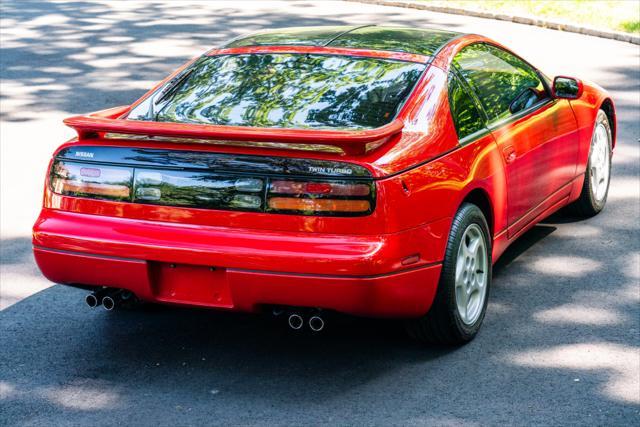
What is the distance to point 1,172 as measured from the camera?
9.09 m

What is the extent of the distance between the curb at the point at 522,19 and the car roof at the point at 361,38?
9.33 meters

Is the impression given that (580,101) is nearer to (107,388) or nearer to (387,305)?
(387,305)

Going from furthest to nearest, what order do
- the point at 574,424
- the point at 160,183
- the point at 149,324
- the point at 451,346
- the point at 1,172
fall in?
1. the point at 1,172
2. the point at 149,324
3. the point at 451,346
4. the point at 160,183
5. the point at 574,424

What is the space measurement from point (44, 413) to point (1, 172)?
468 centimetres

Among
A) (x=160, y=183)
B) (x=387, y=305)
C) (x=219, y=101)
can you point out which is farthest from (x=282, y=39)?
(x=387, y=305)

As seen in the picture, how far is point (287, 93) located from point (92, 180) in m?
1.05

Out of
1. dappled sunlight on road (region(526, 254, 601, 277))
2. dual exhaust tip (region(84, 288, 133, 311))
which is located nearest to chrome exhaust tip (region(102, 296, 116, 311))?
dual exhaust tip (region(84, 288, 133, 311))

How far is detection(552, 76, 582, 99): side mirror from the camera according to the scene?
21.5 feet

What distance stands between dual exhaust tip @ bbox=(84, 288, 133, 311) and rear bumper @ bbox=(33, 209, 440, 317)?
0.16 meters

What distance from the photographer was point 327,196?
4.72 m

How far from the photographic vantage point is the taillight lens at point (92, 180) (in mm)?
4996

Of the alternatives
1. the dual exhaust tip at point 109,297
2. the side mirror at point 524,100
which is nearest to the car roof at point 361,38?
Answer: the side mirror at point 524,100

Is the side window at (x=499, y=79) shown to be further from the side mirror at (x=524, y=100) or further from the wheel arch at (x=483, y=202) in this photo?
the wheel arch at (x=483, y=202)

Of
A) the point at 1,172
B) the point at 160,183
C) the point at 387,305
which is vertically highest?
the point at 160,183
